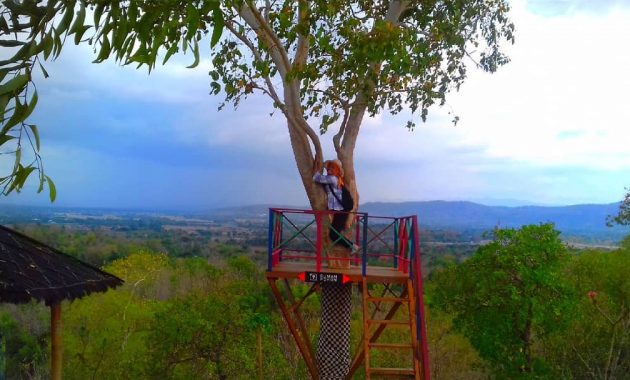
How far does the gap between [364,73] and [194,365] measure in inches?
281

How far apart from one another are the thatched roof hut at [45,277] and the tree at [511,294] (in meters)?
5.93

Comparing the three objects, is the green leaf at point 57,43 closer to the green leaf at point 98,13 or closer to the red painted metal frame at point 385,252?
the green leaf at point 98,13

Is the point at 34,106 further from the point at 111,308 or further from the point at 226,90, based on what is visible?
the point at 111,308

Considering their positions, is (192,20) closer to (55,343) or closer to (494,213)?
(55,343)

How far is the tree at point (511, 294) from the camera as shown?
10242mm

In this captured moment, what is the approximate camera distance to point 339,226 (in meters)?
9.35

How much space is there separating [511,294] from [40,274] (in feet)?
22.9

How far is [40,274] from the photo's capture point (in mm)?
6355

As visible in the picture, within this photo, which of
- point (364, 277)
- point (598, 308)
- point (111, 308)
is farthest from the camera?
point (111, 308)

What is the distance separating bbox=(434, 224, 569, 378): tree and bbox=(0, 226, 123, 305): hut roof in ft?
19.8

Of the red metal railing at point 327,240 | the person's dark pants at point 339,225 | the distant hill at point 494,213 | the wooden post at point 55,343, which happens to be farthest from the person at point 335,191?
the distant hill at point 494,213

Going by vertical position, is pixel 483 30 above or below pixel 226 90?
above

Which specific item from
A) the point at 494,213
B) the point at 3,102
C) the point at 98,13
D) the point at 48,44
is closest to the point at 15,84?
the point at 3,102

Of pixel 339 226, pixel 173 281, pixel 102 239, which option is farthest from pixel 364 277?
pixel 102 239
